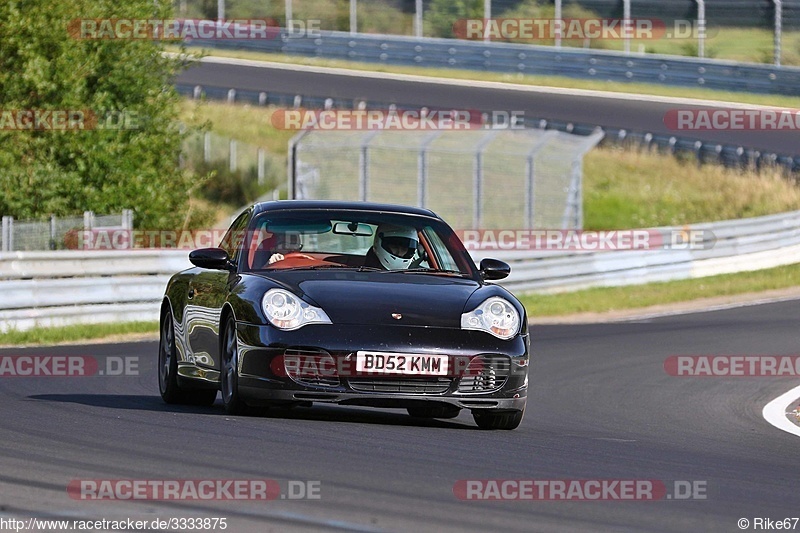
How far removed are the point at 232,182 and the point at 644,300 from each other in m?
12.0

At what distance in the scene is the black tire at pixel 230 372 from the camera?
909 centimetres

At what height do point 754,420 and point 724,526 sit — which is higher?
point 724,526

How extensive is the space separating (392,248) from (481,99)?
28639 millimetres

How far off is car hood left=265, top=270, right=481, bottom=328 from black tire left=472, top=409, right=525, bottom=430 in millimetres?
704

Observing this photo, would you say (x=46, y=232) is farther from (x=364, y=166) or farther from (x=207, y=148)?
(x=207, y=148)

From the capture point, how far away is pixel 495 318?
9.09m

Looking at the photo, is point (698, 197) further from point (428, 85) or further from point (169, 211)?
point (169, 211)

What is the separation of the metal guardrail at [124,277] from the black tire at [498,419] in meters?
8.77

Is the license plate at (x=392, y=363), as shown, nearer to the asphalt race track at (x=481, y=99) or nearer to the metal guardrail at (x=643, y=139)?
the metal guardrail at (x=643, y=139)

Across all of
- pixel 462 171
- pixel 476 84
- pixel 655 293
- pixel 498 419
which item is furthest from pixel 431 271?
pixel 476 84

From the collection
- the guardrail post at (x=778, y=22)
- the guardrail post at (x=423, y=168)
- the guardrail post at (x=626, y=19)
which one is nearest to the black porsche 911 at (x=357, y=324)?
the guardrail post at (x=423, y=168)

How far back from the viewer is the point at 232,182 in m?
33.1

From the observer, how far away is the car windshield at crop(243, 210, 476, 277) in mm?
9836

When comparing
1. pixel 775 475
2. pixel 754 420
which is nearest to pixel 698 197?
pixel 754 420
